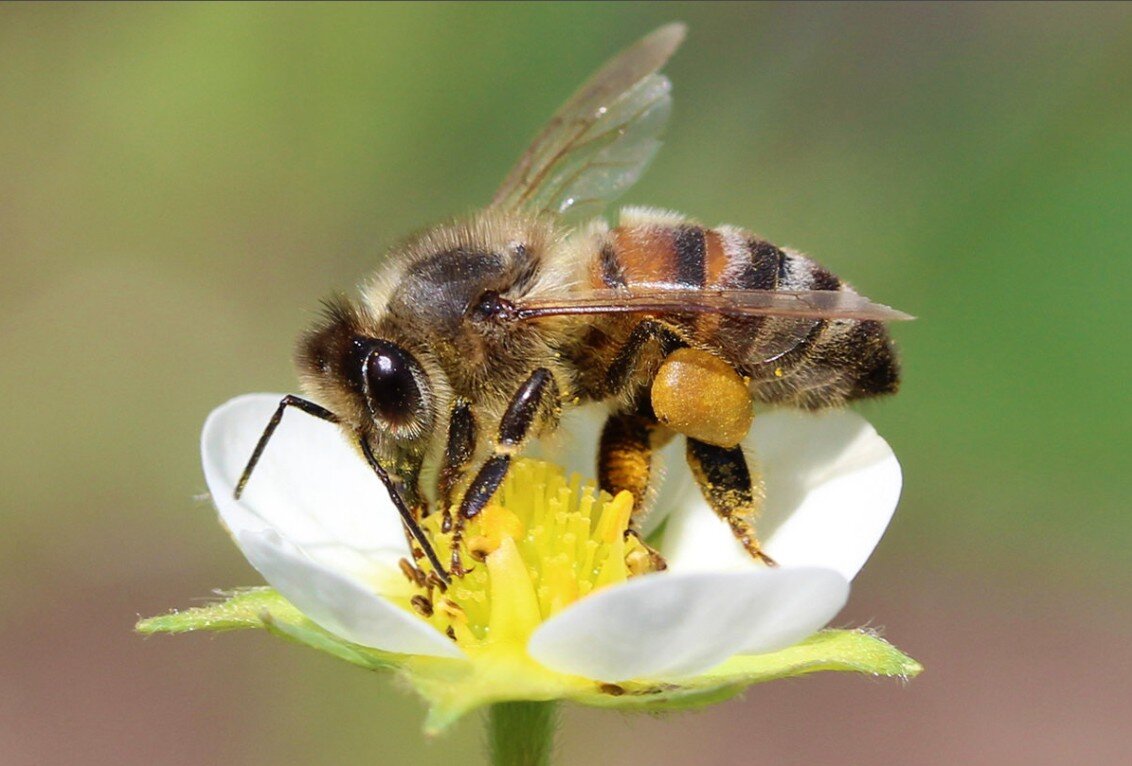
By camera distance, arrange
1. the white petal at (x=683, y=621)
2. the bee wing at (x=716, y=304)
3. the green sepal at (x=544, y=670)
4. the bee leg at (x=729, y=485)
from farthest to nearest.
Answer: the bee leg at (x=729, y=485) < the bee wing at (x=716, y=304) < the green sepal at (x=544, y=670) < the white petal at (x=683, y=621)

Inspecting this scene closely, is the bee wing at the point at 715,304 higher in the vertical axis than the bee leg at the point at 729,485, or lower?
higher

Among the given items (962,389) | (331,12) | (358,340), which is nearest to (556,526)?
(358,340)

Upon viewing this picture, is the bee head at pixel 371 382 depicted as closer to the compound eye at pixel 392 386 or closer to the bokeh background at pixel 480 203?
the compound eye at pixel 392 386

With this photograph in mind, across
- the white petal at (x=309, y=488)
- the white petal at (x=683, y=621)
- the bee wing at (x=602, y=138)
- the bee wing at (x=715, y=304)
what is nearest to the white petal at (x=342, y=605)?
the white petal at (x=683, y=621)

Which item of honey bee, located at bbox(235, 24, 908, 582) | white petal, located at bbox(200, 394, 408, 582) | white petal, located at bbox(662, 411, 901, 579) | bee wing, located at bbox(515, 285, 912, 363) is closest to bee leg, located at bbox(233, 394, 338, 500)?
honey bee, located at bbox(235, 24, 908, 582)

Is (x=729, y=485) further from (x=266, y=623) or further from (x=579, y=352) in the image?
(x=266, y=623)

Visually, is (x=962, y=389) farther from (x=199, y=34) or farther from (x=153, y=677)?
(x=199, y=34)
